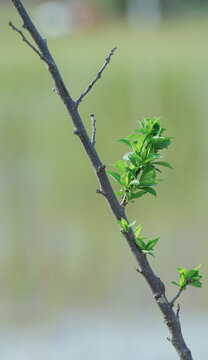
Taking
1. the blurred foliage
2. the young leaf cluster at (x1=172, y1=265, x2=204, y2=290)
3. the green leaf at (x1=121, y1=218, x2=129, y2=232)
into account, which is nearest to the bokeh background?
the blurred foliage

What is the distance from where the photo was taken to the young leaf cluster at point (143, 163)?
31.3 inches

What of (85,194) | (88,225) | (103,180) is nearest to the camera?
(103,180)

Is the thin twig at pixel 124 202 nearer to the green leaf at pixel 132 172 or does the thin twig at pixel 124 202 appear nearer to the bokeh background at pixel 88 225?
the green leaf at pixel 132 172

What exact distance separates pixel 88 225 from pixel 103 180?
320 cm

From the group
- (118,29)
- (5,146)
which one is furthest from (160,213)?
(118,29)

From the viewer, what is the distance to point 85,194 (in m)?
4.43

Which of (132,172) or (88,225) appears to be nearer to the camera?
(132,172)

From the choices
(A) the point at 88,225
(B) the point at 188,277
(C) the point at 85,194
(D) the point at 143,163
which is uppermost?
(C) the point at 85,194

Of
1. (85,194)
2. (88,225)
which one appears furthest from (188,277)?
(85,194)

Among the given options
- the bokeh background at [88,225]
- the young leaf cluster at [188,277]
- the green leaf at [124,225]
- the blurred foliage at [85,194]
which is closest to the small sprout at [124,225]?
the green leaf at [124,225]

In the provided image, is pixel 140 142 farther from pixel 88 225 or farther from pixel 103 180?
pixel 88 225

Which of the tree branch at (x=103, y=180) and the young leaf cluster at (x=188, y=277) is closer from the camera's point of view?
the tree branch at (x=103, y=180)

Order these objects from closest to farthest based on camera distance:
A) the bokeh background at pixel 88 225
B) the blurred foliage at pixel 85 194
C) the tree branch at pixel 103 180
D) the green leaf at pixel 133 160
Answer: the tree branch at pixel 103 180
the green leaf at pixel 133 160
the bokeh background at pixel 88 225
the blurred foliage at pixel 85 194

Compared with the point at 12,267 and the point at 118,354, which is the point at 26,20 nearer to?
the point at 118,354
